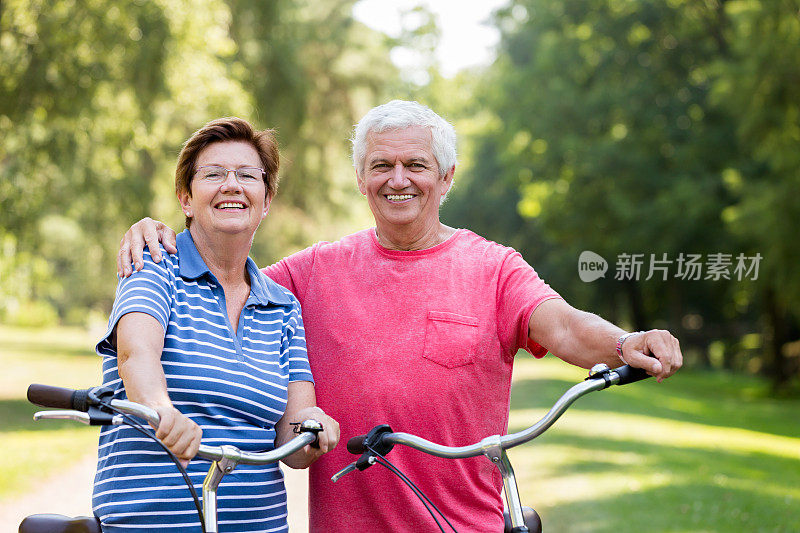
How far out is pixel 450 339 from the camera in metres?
3.14

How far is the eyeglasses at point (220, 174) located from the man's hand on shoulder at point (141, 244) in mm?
199

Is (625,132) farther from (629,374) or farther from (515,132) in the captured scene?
(629,374)

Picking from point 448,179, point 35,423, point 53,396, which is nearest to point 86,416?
point 53,396

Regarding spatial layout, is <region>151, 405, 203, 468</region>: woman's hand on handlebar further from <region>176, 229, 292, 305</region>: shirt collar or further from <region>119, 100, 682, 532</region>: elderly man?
<region>119, 100, 682, 532</region>: elderly man

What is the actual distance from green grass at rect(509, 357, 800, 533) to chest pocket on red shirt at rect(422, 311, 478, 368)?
4.94 meters

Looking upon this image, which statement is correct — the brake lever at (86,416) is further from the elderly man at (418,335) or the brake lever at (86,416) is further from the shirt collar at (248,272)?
the elderly man at (418,335)

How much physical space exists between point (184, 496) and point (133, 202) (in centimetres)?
1280

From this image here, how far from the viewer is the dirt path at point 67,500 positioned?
25.8 ft

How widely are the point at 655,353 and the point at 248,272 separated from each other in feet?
4.36

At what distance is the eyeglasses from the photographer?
294 cm

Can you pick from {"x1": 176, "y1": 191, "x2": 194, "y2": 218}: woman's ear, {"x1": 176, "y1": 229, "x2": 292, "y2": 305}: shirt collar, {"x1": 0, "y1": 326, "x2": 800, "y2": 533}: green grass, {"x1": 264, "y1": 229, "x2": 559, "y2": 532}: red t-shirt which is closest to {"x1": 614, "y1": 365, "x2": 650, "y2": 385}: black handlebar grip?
{"x1": 264, "y1": 229, "x2": 559, "y2": 532}: red t-shirt

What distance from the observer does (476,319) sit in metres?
3.16

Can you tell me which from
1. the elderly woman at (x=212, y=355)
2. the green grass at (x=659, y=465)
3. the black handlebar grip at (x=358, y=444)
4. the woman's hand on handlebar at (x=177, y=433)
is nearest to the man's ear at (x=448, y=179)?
the elderly woman at (x=212, y=355)

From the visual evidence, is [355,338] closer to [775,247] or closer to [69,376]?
[775,247]
